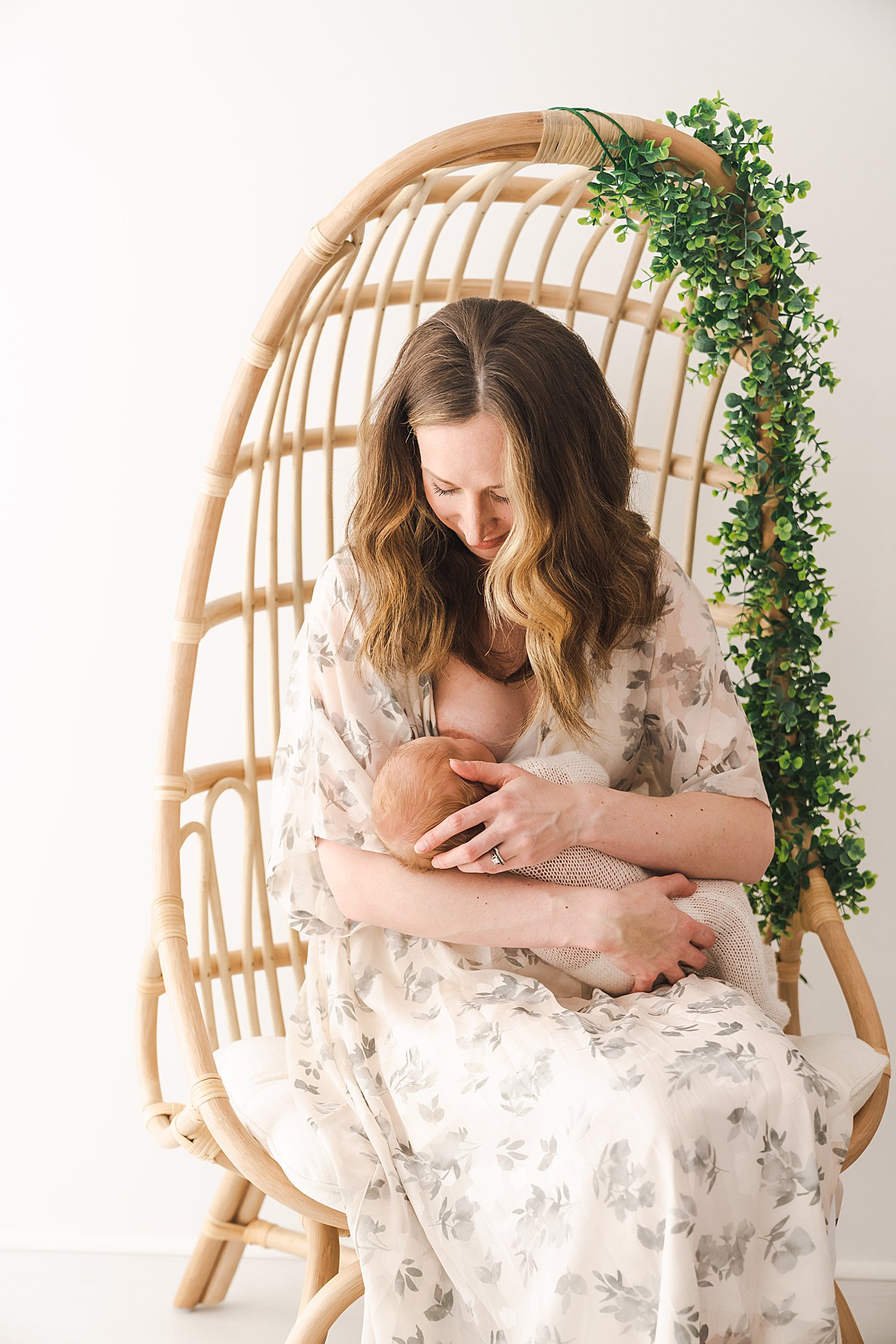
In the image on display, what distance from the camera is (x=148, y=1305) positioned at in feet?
6.24

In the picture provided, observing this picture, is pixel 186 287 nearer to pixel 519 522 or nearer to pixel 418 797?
pixel 519 522

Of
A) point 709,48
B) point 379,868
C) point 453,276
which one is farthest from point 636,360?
point 379,868

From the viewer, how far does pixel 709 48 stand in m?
1.86

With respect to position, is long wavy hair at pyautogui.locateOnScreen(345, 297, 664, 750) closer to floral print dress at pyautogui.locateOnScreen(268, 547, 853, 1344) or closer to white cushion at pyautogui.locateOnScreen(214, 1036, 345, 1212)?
floral print dress at pyautogui.locateOnScreen(268, 547, 853, 1344)

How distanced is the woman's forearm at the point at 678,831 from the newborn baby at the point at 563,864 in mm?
22

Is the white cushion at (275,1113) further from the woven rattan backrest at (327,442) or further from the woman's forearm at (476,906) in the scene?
the woman's forearm at (476,906)

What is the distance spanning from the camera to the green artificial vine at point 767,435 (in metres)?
1.52

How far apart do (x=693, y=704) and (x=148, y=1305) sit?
143 cm

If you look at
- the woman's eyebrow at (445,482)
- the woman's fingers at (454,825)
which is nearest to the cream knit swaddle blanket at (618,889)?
the woman's fingers at (454,825)

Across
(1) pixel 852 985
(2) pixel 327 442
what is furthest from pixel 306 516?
(1) pixel 852 985

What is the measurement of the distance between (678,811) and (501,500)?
0.43 m

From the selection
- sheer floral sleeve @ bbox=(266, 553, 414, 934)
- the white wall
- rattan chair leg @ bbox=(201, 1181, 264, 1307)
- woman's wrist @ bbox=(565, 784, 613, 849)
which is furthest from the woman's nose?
rattan chair leg @ bbox=(201, 1181, 264, 1307)

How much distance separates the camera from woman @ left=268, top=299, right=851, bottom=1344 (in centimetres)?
104

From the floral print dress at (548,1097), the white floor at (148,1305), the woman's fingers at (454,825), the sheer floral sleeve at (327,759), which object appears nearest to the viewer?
the floral print dress at (548,1097)
